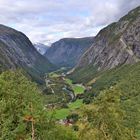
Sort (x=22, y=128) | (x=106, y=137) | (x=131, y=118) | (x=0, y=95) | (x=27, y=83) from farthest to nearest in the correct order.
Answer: (x=131, y=118)
(x=27, y=83)
(x=0, y=95)
(x=22, y=128)
(x=106, y=137)

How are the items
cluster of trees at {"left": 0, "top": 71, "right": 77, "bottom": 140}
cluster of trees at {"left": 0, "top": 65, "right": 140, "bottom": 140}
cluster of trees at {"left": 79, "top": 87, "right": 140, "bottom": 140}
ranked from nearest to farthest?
cluster of trees at {"left": 79, "top": 87, "right": 140, "bottom": 140} → cluster of trees at {"left": 0, "top": 65, "right": 140, "bottom": 140} → cluster of trees at {"left": 0, "top": 71, "right": 77, "bottom": 140}

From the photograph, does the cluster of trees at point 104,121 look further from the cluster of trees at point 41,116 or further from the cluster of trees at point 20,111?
the cluster of trees at point 20,111

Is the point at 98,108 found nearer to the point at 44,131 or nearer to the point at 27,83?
the point at 44,131

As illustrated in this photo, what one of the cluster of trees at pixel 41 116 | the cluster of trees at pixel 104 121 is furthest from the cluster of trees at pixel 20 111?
the cluster of trees at pixel 104 121

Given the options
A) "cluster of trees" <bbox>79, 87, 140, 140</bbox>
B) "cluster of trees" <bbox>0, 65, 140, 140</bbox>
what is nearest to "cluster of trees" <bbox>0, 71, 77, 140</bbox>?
"cluster of trees" <bbox>0, 65, 140, 140</bbox>

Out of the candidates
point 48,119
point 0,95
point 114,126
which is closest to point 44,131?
point 48,119

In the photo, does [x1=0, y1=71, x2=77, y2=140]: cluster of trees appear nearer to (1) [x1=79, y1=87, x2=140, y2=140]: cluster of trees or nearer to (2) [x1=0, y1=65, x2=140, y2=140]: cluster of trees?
(2) [x1=0, y1=65, x2=140, y2=140]: cluster of trees

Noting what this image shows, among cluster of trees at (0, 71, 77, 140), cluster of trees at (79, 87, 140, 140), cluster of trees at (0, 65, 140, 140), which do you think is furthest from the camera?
cluster of trees at (0, 71, 77, 140)

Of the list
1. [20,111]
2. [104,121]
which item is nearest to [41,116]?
[20,111]

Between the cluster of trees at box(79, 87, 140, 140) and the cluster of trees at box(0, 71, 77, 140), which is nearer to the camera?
the cluster of trees at box(79, 87, 140, 140)
